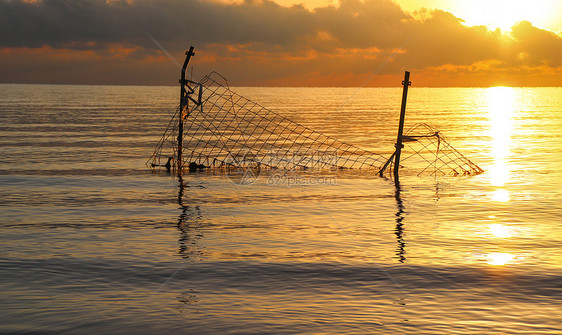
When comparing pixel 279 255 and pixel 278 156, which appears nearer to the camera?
pixel 279 255

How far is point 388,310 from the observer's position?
12.8 m

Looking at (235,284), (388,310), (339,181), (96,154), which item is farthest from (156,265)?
(96,154)

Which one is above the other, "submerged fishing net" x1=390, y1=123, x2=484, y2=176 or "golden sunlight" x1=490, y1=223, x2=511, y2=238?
"submerged fishing net" x1=390, y1=123, x2=484, y2=176

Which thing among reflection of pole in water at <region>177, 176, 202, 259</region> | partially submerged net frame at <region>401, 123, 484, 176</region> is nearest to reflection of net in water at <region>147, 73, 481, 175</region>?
partially submerged net frame at <region>401, 123, 484, 176</region>

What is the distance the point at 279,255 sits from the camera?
56.9 feet

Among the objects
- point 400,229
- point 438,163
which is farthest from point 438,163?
point 400,229

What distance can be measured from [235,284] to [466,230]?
32.6ft

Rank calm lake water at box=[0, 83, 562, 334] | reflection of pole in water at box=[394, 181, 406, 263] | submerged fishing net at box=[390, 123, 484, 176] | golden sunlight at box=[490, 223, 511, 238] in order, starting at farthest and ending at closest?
submerged fishing net at box=[390, 123, 484, 176]
golden sunlight at box=[490, 223, 511, 238]
reflection of pole in water at box=[394, 181, 406, 263]
calm lake water at box=[0, 83, 562, 334]

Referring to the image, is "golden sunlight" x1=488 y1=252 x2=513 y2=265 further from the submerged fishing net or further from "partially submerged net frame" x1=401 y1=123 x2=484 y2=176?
the submerged fishing net

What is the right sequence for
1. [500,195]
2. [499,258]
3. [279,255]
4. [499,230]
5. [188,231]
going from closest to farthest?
[499,258] → [279,255] → [188,231] → [499,230] → [500,195]

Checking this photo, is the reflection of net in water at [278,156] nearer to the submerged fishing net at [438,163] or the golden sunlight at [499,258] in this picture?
the submerged fishing net at [438,163]

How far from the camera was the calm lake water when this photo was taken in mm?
12352

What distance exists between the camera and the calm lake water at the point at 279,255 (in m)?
12.4

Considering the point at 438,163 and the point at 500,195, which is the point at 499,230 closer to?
the point at 500,195
